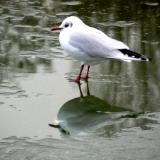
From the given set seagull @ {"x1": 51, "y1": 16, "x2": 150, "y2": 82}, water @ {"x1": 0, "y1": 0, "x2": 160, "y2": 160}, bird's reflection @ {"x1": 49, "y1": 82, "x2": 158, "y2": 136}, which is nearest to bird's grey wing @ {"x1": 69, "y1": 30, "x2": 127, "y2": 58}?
seagull @ {"x1": 51, "y1": 16, "x2": 150, "y2": 82}

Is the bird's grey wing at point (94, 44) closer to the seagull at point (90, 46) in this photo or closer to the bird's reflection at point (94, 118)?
the seagull at point (90, 46)

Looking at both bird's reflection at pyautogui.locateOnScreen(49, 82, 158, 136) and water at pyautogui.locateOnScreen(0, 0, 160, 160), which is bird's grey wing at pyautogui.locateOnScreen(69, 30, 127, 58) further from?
bird's reflection at pyautogui.locateOnScreen(49, 82, 158, 136)

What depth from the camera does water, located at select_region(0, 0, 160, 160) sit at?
16.0 feet

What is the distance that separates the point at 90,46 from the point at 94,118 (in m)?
1.05

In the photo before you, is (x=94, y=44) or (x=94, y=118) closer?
(x=94, y=118)

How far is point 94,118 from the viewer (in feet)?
18.2

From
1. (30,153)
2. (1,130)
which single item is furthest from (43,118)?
(30,153)

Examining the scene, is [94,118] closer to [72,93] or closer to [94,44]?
[72,93]

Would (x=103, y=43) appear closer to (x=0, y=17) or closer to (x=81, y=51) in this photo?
(x=81, y=51)

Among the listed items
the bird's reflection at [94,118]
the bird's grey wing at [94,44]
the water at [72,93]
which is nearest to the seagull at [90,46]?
the bird's grey wing at [94,44]

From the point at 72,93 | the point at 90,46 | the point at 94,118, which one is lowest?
the point at 94,118

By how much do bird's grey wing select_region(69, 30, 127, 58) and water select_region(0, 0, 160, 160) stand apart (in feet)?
1.14

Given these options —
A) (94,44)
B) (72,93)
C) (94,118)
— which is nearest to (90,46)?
(94,44)

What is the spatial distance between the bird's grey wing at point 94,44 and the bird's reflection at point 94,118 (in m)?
0.52
